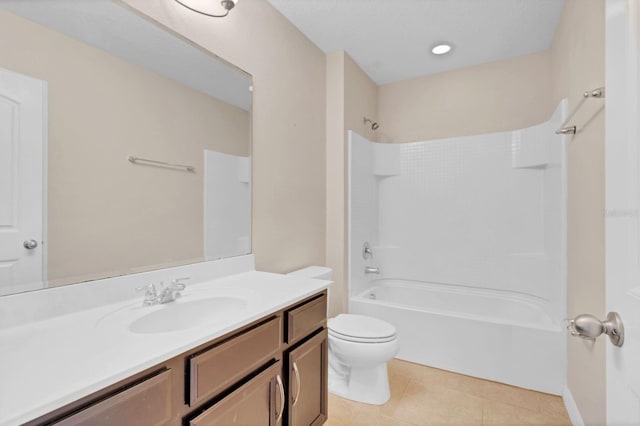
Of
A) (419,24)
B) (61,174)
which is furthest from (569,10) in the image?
(61,174)

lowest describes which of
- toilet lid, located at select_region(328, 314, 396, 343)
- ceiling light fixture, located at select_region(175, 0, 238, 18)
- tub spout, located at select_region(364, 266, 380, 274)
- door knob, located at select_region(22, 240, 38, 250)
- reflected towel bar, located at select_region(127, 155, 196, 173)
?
toilet lid, located at select_region(328, 314, 396, 343)

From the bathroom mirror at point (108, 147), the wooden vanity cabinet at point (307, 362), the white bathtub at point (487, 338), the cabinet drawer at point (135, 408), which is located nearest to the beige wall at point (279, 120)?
the bathroom mirror at point (108, 147)

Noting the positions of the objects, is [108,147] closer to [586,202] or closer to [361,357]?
[361,357]

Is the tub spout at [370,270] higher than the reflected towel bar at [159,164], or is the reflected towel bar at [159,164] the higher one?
the reflected towel bar at [159,164]

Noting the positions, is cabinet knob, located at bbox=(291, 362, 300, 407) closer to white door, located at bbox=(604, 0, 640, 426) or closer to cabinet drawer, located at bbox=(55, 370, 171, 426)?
cabinet drawer, located at bbox=(55, 370, 171, 426)

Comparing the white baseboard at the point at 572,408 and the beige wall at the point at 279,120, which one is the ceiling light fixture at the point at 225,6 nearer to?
the beige wall at the point at 279,120

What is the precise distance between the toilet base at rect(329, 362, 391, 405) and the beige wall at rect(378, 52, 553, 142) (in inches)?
89.3

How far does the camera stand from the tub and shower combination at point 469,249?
6.82 feet

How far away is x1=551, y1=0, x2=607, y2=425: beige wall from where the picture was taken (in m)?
1.34

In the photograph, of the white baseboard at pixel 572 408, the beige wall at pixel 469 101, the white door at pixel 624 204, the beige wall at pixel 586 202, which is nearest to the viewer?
the white door at pixel 624 204

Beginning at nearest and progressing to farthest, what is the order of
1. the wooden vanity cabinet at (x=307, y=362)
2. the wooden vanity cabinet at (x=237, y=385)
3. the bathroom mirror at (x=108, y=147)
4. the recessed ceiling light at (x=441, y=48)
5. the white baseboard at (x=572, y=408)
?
the wooden vanity cabinet at (x=237, y=385), the bathroom mirror at (x=108, y=147), the wooden vanity cabinet at (x=307, y=362), the white baseboard at (x=572, y=408), the recessed ceiling light at (x=441, y=48)

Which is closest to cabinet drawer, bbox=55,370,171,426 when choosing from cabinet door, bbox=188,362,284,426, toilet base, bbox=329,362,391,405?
cabinet door, bbox=188,362,284,426

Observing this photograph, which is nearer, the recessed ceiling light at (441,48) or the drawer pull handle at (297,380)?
the drawer pull handle at (297,380)

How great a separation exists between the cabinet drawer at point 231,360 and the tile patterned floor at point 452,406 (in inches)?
37.2
